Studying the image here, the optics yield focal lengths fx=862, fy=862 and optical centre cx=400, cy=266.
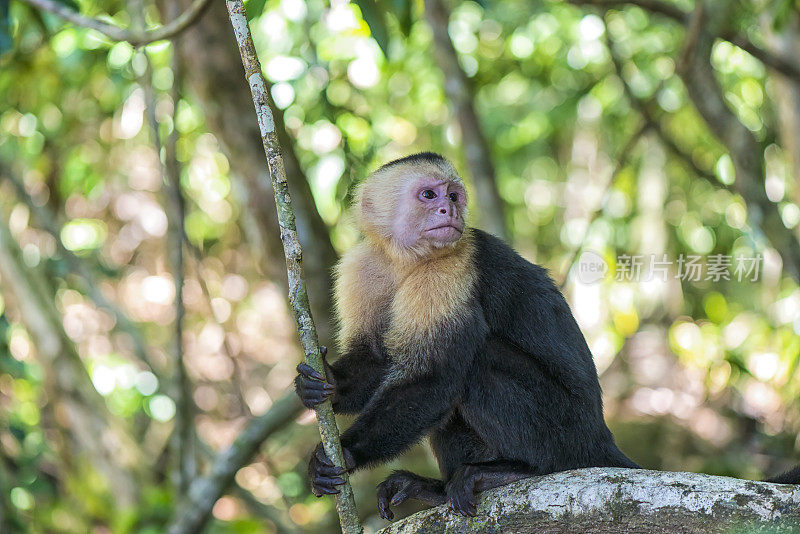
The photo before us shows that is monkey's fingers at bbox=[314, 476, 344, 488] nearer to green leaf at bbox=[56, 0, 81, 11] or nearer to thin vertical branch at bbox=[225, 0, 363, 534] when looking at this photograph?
thin vertical branch at bbox=[225, 0, 363, 534]

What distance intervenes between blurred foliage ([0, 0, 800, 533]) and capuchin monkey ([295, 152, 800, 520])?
1.35m

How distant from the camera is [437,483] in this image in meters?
2.79

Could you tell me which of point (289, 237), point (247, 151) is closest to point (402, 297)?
point (289, 237)

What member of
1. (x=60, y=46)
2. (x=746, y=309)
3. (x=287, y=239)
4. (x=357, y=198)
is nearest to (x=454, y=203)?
(x=357, y=198)

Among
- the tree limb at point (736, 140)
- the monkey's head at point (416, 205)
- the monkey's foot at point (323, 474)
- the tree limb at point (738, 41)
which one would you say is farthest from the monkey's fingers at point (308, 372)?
the tree limb at point (736, 140)

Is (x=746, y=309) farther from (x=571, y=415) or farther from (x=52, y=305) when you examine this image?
(x=52, y=305)

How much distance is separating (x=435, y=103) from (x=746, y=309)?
2992 millimetres

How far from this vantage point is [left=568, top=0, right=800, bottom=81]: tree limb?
4.51 m

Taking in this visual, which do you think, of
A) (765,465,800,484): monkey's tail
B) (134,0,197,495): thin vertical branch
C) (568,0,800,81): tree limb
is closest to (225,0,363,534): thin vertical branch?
(765,465,800,484): monkey's tail

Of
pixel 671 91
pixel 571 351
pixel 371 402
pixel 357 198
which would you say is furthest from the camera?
pixel 671 91

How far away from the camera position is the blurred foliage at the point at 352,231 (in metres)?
5.14

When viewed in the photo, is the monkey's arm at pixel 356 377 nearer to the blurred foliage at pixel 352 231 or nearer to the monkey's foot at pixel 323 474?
the monkey's foot at pixel 323 474

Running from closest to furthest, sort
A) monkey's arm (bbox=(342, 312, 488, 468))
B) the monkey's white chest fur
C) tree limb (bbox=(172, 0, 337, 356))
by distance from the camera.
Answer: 1. monkey's arm (bbox=(342, 312, 488, 468))
2. the monkey's white chest fur
3. tree limb (bbox=(172, 0, 337, 356))

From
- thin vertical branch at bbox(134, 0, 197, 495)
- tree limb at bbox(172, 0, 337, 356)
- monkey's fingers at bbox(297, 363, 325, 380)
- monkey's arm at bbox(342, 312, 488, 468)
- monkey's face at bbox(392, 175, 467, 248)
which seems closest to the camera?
monkey's fingers at bbox(297, 363, 325, 380)
